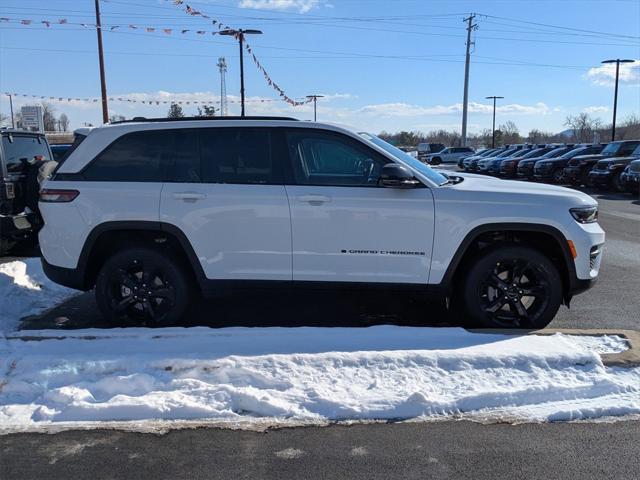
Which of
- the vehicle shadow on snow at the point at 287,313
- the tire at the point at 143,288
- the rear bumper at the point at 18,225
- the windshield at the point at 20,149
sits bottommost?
the vehicle shadow on snow at the point at 287,313

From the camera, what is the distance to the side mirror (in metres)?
4.46

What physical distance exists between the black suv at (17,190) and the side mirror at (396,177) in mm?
4984

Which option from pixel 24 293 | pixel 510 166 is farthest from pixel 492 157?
pixel 24 293

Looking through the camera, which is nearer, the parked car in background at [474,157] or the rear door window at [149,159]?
the rear door window at [149,159]

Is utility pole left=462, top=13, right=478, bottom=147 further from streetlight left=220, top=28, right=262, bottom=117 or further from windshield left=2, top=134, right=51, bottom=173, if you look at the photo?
windshield left=2, top=134, right=51, bottom=173

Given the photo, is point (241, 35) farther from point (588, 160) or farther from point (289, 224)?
point (289, 224)

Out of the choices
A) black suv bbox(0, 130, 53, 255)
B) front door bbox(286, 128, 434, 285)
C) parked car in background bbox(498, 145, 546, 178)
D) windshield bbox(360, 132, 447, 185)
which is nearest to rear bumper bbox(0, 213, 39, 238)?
black suv bbox(0, 130, 53, 255)

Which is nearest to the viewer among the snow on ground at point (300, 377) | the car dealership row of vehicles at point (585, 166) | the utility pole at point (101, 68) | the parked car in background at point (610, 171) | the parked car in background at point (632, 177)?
the snow on ground at point (300, 377)

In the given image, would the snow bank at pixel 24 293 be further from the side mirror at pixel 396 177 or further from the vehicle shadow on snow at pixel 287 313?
the side mirror at pixel 396 177

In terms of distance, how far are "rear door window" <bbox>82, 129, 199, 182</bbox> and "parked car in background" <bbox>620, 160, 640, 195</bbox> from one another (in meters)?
18.0

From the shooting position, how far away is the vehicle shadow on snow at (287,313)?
525 cm

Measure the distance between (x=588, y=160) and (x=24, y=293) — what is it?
888 inches

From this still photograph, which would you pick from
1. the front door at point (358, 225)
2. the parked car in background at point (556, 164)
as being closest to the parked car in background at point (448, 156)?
the parked car in background at point (556, 164)

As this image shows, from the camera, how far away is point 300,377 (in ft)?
12.6
